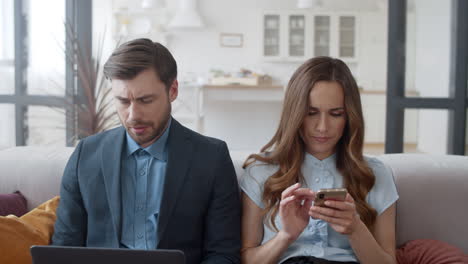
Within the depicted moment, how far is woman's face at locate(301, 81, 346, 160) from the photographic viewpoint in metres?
1.62

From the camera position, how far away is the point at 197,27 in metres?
7.93

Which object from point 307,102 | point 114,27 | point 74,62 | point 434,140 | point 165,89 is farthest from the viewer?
point 114,27

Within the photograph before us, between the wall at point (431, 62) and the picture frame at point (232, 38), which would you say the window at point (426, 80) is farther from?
the picture frame at point (232, 38)

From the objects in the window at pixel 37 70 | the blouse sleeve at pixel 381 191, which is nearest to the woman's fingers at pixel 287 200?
the blouse sleeve at pixel 381 191

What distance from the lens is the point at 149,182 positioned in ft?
5.21

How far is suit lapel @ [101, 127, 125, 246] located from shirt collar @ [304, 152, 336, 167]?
0.60 meters

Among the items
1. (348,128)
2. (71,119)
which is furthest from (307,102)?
(71,119)

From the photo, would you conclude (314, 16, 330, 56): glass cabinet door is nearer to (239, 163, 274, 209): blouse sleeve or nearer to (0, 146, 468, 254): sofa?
(0, 146, 468, 254): sofa

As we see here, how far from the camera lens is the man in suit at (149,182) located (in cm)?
150

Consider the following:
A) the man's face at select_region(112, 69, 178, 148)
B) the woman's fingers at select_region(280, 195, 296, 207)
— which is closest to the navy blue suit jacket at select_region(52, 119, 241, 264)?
the man's face at select_region(112, 69, 178, 148)

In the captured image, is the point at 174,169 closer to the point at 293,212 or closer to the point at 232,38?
the point at 293,212

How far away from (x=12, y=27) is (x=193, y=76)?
4625 millimetres

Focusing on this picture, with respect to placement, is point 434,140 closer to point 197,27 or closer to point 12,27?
point 12,27

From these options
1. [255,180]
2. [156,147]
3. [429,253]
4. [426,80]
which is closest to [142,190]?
[156,147]
